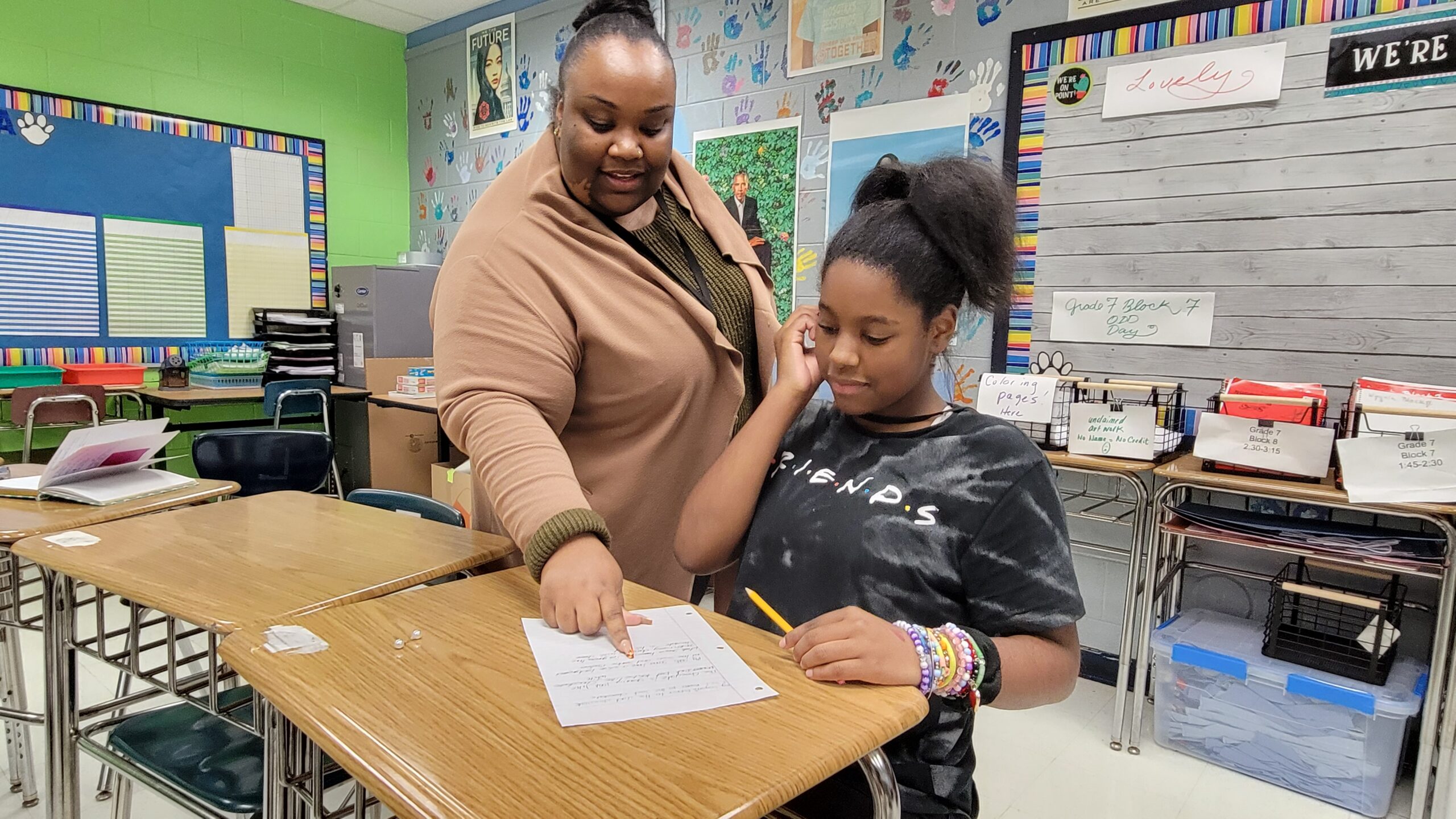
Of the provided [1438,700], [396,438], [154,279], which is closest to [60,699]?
[1438,700]

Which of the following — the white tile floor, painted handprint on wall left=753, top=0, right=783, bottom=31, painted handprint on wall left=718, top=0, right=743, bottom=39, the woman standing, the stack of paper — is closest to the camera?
the stack of paper

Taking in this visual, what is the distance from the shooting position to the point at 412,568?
119 centimetres

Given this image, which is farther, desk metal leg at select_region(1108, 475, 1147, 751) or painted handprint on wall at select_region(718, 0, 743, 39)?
painted handprint on wall at select_region(718, 0, 743, 39)

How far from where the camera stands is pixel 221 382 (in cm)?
406

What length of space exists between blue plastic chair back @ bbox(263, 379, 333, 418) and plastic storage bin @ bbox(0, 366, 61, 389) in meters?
0.81

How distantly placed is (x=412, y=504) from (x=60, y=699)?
2.17 feet

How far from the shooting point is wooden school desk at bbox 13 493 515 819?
1060mm

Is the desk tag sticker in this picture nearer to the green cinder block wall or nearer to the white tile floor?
the white tile floor

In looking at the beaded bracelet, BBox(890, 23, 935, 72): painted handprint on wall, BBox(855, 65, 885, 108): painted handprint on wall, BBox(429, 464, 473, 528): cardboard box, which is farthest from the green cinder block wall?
the beaded bracelet

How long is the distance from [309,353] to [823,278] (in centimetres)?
414

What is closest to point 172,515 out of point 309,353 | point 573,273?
point 573,273

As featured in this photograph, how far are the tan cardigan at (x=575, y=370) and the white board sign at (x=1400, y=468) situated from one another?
147 centimetres

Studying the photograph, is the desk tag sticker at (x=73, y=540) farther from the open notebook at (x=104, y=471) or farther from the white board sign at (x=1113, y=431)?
the white board sign at (x=1113, y=431)

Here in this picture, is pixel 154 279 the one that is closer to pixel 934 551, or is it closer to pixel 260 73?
pixel 260 73
